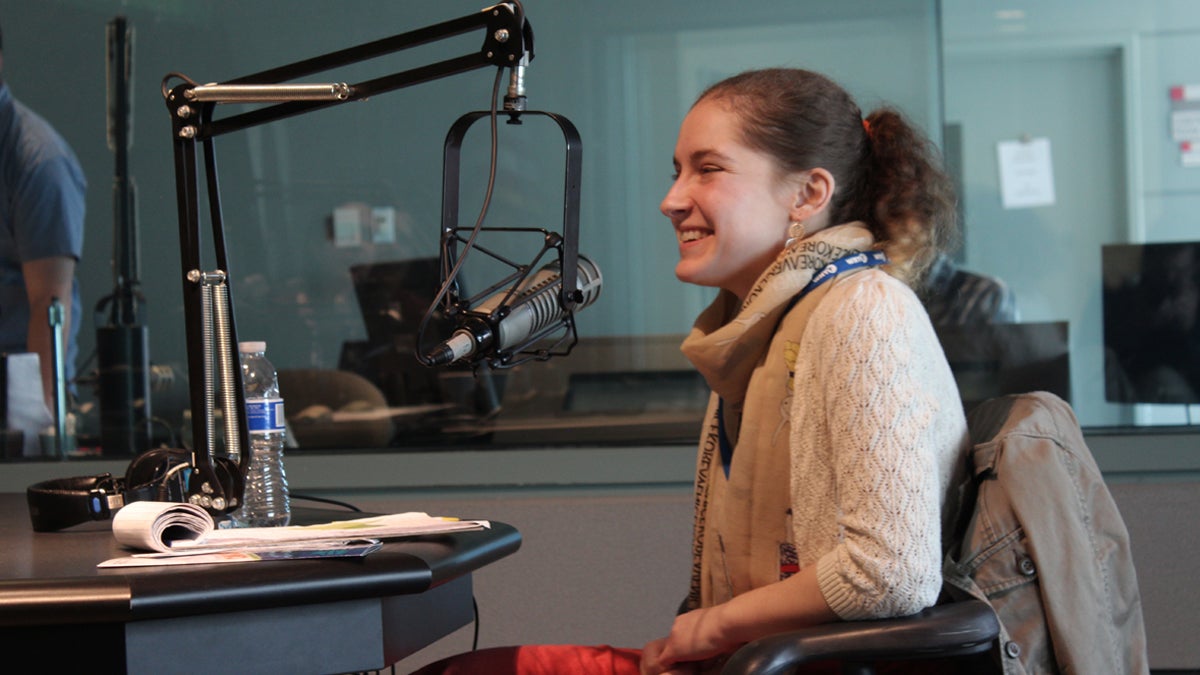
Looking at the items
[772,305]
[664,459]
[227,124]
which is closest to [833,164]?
[772,305]

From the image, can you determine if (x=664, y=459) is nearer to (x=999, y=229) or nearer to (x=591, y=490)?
(x=591, y=490)

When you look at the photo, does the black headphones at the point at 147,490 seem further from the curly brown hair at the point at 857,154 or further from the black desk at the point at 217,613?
the curly brown hair at the point at 857,154

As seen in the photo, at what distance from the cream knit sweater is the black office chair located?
0.12 ft

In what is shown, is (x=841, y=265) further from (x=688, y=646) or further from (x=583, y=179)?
(x=583, y=179)

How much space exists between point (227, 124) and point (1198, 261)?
2.31m

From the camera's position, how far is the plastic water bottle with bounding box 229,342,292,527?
157cm

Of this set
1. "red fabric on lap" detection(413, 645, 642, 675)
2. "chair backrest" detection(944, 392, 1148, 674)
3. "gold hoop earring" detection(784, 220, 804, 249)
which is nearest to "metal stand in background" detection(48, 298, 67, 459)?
"red fabric on lap" detection(413, 645, 642, 675)

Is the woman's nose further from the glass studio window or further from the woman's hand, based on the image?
the glass studio window

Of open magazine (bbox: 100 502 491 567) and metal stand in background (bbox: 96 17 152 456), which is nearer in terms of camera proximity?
open magazine (bbox: 100 502 491 567)

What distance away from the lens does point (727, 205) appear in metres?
1.61

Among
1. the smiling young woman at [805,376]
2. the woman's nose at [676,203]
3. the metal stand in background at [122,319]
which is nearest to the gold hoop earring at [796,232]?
the smiling young woman at [805,376]

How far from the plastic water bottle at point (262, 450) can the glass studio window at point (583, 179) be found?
1337 millimetres

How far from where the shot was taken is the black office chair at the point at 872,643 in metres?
1.23

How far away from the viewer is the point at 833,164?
1645mm
